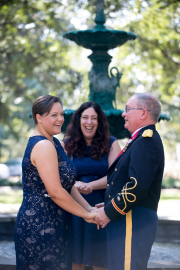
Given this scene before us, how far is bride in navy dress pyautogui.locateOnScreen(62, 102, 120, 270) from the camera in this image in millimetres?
3750

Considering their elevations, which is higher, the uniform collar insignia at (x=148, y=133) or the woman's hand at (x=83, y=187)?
the uniform collar insignia at (x=148, y=133)

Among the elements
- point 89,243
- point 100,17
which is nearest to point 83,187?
point 89,243

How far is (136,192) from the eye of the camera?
108 inches

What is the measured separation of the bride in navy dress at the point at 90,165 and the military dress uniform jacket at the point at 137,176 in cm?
87

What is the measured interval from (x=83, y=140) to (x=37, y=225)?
1.48m

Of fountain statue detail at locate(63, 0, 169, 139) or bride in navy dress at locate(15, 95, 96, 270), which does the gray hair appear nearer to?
bride in navy dress at locate(15, 95, 96, 270)

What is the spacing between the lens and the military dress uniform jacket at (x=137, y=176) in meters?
2.73

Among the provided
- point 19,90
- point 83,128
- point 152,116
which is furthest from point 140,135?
point 19,90

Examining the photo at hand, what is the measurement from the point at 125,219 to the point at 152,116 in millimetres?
897

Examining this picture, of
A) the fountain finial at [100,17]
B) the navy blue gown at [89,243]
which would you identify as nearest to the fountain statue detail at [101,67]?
the fountain finial at [100,17]

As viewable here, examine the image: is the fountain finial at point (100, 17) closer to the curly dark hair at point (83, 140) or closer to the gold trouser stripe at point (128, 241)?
the curly dark hair at point (83, 140)

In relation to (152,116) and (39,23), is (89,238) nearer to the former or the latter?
(152,116)

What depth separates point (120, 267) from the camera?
9.42ft

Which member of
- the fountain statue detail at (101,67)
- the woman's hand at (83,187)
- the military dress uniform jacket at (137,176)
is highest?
the fountain statue detail at (101,67)
